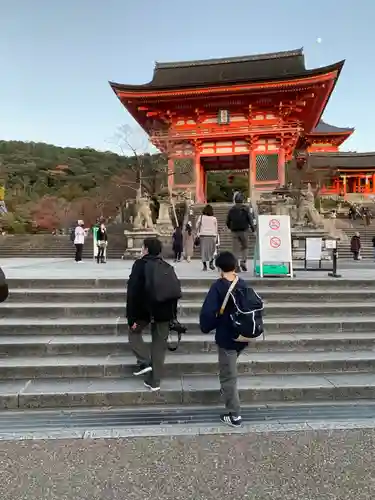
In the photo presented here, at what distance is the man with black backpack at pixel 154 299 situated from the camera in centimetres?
397

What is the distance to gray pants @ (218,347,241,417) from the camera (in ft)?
11.9

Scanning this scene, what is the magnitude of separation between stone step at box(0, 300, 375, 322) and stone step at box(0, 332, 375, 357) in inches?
20.2

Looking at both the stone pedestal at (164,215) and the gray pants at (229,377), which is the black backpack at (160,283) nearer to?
the gray pants at (229,377)

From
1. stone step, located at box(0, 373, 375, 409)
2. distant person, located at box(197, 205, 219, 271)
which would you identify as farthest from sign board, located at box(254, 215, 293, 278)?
stone step, located at box(0, 373, 375, 409)

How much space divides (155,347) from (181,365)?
0.75 metres

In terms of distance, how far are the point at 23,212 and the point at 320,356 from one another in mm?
36524

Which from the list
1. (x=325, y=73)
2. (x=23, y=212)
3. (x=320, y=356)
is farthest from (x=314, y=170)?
(x=320, y=356)

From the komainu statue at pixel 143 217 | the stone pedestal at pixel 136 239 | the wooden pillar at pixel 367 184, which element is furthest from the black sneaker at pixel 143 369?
the wooden pillar at pixel 367 184

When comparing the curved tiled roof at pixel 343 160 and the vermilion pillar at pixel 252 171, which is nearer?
the vermilion pillar at pixel 252 171

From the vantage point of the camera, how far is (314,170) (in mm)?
34812

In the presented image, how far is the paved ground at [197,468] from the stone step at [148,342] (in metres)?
1.86

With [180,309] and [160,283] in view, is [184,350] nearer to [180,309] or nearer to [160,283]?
[180,309]

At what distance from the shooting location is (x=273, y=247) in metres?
7.70

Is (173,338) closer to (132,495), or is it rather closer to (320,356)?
(320,356)
